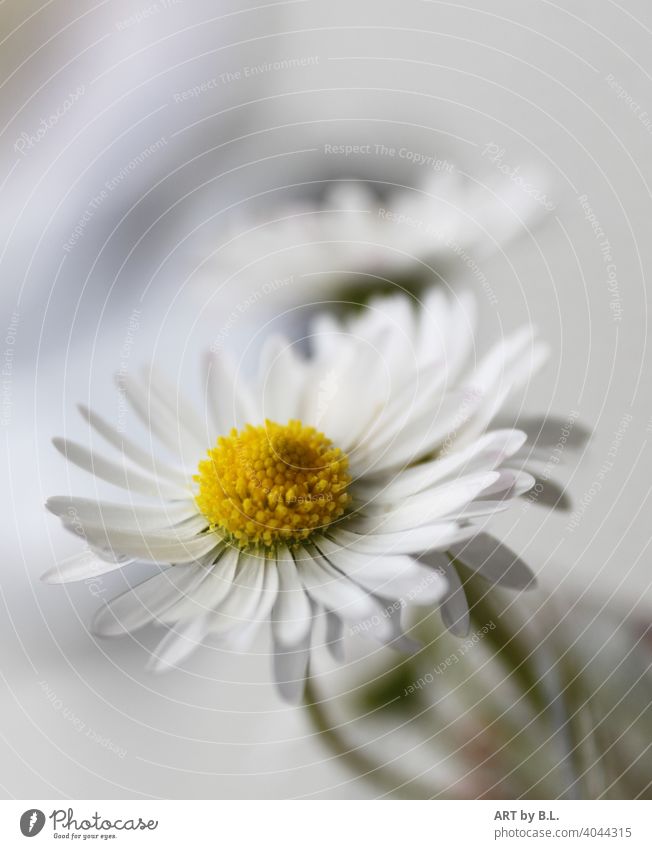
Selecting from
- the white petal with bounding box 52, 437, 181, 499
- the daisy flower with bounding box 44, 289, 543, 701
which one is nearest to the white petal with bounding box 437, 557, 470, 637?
the daisy flower with bounding box 44, 289, 543, 701

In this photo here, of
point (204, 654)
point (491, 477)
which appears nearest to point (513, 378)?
point (491, 477)

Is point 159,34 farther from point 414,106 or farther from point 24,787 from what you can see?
point 24,787
